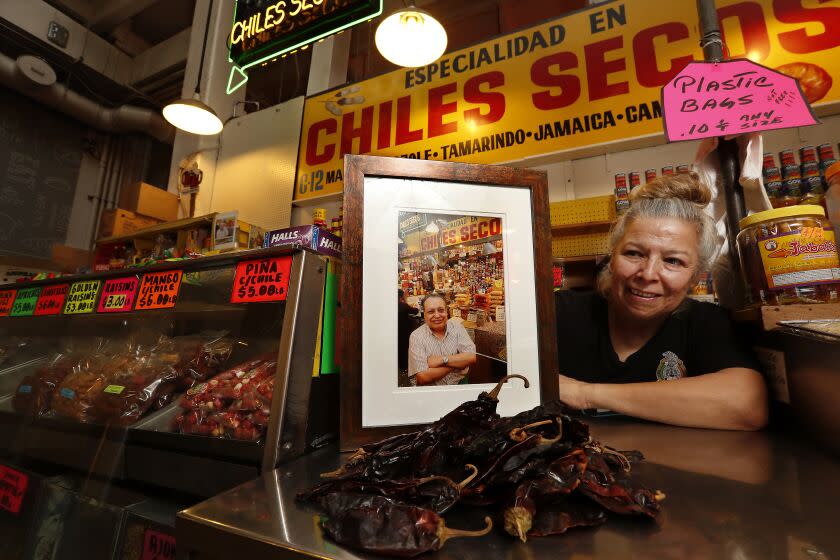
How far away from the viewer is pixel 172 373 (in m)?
1.33

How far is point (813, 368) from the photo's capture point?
2.86 feet

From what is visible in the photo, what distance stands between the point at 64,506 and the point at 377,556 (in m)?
1.22

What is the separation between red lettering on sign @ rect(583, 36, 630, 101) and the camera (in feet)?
10.5

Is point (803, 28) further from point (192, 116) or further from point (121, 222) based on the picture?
point (121, 222)

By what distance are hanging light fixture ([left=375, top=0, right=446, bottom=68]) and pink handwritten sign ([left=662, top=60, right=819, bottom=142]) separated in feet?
7.99

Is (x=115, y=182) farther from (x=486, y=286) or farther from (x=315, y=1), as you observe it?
(x=486, y=286)

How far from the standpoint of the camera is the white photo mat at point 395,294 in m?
0.87

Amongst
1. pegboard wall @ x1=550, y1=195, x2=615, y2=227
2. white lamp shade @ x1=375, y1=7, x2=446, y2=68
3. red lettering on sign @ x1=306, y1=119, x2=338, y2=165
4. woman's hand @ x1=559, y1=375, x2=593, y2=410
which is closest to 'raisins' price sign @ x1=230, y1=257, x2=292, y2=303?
woman's hand @ x1=559, y1=375, x2=593, y2=410

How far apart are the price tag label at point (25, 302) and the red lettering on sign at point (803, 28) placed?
16.0 feet

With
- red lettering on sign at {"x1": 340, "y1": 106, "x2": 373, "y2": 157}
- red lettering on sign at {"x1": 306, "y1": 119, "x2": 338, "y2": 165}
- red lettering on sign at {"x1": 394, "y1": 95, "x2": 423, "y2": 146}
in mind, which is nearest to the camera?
red lettering on sign at {"x1": 394, "y1": 95, "x2": 423, "y2": 146}

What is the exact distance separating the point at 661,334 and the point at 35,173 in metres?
8.65

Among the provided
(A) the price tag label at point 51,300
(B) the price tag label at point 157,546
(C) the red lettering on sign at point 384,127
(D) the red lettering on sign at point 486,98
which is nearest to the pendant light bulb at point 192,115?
(C) the red lettering on sign at point 384,127

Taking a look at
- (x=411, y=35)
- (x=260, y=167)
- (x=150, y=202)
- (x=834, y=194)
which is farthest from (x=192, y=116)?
(x=834, y=194)

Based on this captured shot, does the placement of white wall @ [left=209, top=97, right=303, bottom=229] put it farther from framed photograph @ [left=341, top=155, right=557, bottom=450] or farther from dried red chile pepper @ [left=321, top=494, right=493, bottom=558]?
dried red chile pepper @ [left=321, top=494, right=493, bottom=558]
